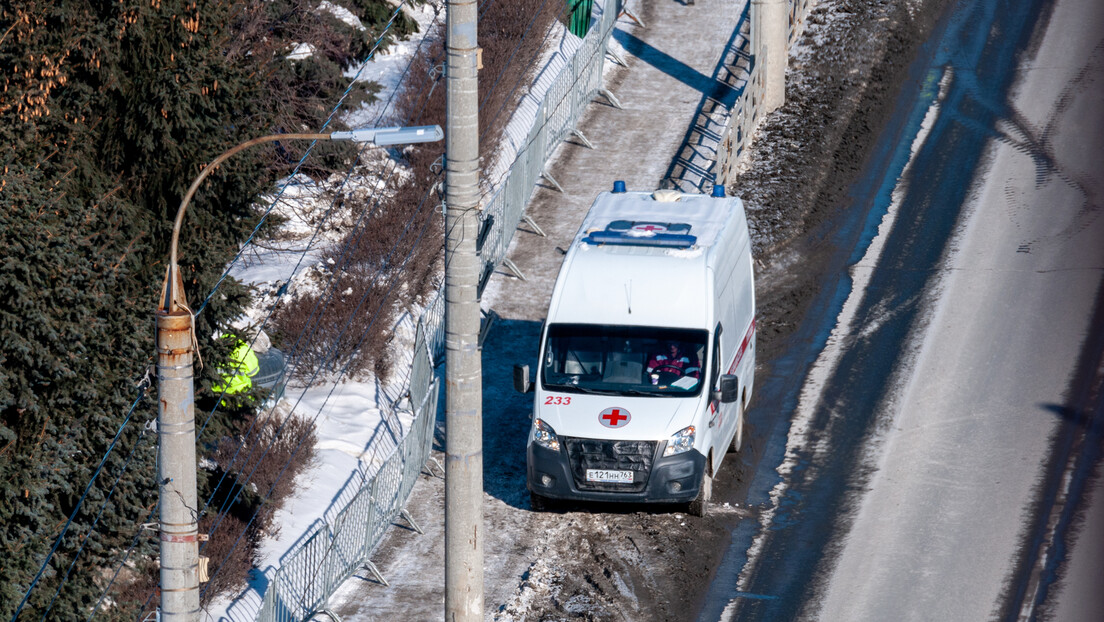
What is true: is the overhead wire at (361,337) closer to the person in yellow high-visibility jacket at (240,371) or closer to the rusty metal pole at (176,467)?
the person in yellow high-visibility jacket at (240,371)

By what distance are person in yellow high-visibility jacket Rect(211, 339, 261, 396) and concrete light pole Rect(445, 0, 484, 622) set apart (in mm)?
4909

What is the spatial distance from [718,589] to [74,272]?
23.6 feet

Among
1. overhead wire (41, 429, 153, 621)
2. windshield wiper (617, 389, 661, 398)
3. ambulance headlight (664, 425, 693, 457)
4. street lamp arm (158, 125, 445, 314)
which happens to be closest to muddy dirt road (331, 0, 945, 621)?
ambulance headlight (664, 425, 693, 457)

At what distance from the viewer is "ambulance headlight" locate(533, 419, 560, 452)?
Answer: 55.0 feet

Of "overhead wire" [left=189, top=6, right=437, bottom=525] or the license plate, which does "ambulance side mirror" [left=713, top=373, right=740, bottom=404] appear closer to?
the license plate

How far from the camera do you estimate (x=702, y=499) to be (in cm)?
1719

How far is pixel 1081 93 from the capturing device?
2798 centimetres

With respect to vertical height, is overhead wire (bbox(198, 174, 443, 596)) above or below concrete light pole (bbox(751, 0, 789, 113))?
below

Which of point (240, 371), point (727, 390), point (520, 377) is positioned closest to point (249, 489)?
point (240, 371)

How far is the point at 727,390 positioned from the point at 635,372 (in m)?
1.05

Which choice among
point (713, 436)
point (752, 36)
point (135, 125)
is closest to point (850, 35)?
point (752, 36)

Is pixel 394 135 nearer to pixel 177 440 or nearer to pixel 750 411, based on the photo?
Result: pixel 177 440

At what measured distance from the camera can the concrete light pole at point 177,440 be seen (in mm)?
10359

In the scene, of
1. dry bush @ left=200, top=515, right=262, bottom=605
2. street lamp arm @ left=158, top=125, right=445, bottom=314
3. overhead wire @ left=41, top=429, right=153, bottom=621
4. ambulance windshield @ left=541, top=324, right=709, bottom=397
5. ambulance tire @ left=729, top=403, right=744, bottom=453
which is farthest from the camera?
ambulance tire @ left=729, top=403, right=744, bottom=453
